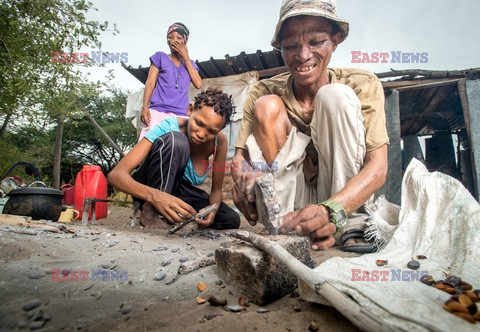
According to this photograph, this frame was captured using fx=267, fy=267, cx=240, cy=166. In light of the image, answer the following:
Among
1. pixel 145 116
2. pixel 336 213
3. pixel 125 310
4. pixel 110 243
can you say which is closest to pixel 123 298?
pixel 125 310

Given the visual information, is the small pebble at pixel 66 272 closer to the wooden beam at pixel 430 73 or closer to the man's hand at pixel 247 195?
the man's hand at pixel 247 195

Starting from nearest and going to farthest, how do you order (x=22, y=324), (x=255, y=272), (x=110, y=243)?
(x=22, y=324)
(x=255, y=272)
(x=110, y=243)

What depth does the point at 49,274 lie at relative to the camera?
112 centimetres

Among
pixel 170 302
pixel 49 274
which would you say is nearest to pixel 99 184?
pixel 49 274

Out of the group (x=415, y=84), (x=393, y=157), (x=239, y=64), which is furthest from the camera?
(x=239, y=64)

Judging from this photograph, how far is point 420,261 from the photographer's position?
1.27 metres

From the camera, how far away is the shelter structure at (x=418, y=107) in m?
4.51

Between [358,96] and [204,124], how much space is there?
4.48 feet

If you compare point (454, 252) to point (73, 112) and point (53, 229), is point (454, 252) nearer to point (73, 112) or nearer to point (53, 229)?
point (53, 229)

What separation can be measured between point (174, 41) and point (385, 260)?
11.9 ft

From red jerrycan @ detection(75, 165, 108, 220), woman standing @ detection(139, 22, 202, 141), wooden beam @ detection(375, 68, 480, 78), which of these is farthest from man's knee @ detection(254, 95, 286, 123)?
wooden beam @ detection(375, 68, 480, 78)

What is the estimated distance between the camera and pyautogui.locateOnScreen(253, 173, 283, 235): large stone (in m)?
1.55

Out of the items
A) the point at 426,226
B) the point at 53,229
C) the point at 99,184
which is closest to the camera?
the point at 426,226

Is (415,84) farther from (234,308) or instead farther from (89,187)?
(89,187)
